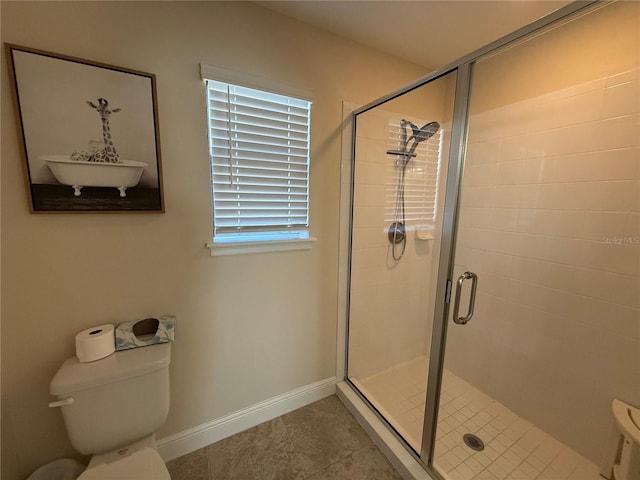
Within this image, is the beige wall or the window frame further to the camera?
the window frame

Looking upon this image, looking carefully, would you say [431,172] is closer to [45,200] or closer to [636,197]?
[636,197]

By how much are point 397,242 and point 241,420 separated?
166 centimetres

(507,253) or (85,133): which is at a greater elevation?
(85,133)

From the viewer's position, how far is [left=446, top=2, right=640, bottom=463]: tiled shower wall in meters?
1.35

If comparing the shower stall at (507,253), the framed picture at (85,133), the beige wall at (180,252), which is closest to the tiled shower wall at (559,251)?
the shower stall at (507,253)

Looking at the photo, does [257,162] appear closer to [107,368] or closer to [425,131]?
[107,368]

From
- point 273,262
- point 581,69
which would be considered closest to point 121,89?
point 273,262

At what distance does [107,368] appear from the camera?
1121 millimetres

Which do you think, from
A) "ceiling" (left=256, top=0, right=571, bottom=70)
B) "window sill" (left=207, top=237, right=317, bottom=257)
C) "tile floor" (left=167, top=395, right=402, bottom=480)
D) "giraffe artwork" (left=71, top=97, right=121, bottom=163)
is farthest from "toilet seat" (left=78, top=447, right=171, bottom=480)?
"ceiling" (left=256, top=0, right=571, bottom=70)

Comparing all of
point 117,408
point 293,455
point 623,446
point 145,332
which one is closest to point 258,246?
point 145,332

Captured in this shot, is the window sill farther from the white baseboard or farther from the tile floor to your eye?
the tile floor

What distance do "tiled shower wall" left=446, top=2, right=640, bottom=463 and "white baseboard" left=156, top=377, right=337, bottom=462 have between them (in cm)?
125

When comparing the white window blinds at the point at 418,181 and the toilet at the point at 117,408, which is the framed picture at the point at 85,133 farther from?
the white window blinds at the point at 418,181

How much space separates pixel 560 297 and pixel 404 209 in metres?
1.12
